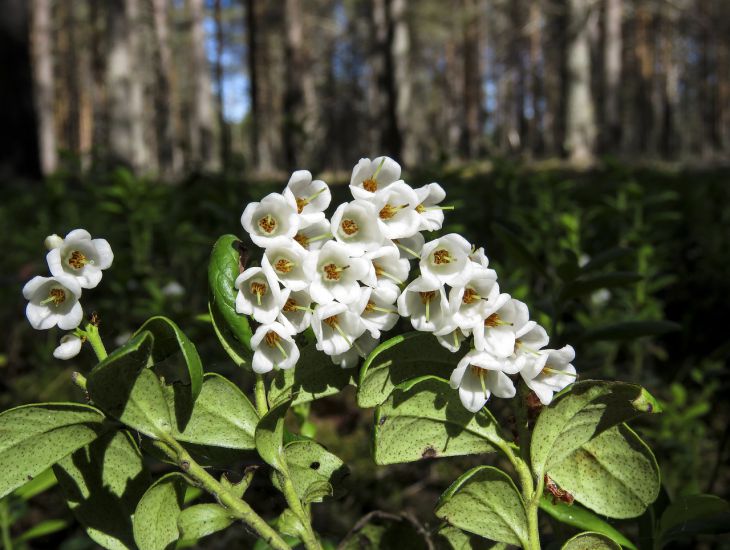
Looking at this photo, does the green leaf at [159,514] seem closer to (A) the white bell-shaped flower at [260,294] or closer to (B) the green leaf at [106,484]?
(B) the green leaf at [106,484]

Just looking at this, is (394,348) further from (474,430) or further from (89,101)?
(89,101)

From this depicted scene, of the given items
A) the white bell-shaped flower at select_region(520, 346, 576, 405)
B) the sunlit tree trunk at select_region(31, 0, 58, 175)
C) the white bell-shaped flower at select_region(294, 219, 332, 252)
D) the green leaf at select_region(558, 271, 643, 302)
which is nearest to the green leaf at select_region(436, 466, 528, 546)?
the white bell-shaped flower at select_region(520, 346, 576, 405)

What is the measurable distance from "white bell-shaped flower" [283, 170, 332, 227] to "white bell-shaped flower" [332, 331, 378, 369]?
0.47 feet

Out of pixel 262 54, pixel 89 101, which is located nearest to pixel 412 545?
pixel 262 54

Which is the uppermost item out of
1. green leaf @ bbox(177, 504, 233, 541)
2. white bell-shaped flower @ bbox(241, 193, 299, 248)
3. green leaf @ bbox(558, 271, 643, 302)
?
white bell-shaped flower @ bbox(241, 193, 299, 248)

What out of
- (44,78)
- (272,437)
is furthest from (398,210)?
(44,78)

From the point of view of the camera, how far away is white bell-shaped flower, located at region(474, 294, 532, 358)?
0.70 m

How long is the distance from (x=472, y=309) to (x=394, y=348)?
0.32 feet

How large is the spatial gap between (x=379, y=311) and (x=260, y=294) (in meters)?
0.14

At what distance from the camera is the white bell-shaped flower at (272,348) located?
694mm

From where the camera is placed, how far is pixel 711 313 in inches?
128

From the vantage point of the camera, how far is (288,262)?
73cm

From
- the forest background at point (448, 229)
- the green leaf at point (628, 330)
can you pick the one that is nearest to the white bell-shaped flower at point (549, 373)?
the forest background at point (448, 229)

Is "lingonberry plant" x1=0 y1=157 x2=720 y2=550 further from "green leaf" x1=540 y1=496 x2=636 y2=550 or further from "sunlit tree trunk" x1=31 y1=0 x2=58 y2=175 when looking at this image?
"sunlit tree trunk" x1=31 y1=0 x2=58 y2=175
